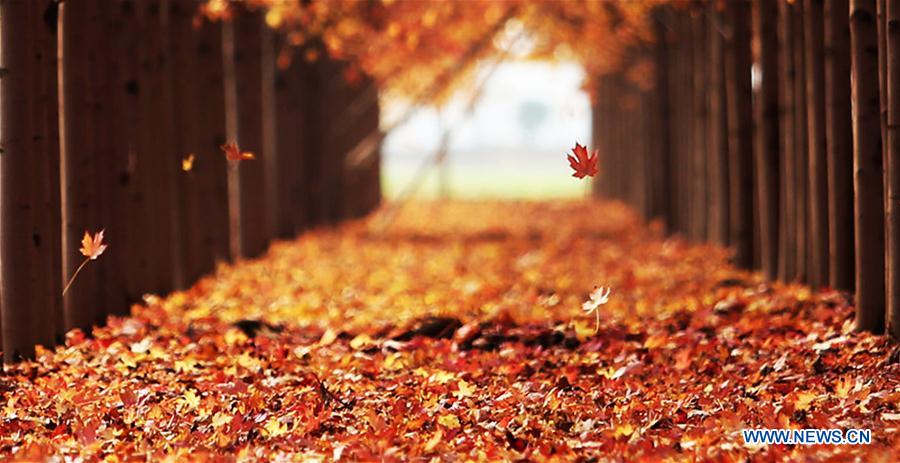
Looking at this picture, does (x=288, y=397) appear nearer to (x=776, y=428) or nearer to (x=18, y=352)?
(x=18, y=352)

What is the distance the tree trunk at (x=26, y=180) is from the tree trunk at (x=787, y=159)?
6.69 metres

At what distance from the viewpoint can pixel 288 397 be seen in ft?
23.7

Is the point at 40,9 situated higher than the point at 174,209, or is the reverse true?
the point at 40,9

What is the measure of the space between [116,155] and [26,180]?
7.22 feet

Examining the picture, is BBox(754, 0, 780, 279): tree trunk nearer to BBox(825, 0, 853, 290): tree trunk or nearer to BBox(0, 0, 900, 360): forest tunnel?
BBox(0, 0, 900, 360): forest tunnel

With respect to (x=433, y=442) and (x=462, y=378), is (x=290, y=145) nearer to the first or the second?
(x=462, y=378)

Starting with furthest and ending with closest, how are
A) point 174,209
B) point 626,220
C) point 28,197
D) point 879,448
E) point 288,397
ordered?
1. point 626,220
2. point 174,209
3. point 28,197
4. point 288,397
5. point 879,448

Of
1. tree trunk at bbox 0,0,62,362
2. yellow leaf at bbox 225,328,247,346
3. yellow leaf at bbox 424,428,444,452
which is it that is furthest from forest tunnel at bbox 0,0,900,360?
yellow leaf at bbox 424,428,444,452

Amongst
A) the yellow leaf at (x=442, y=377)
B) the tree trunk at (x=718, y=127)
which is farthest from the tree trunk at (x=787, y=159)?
the yellow leaf at (x=442, y=377)

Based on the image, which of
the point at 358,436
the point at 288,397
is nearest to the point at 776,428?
the point at 358,436

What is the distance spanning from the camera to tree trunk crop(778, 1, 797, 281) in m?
11.6

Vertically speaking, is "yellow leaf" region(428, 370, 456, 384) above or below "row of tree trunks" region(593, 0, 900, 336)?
below

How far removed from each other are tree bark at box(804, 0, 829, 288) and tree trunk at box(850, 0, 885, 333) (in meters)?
1.78

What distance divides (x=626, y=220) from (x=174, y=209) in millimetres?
13796
